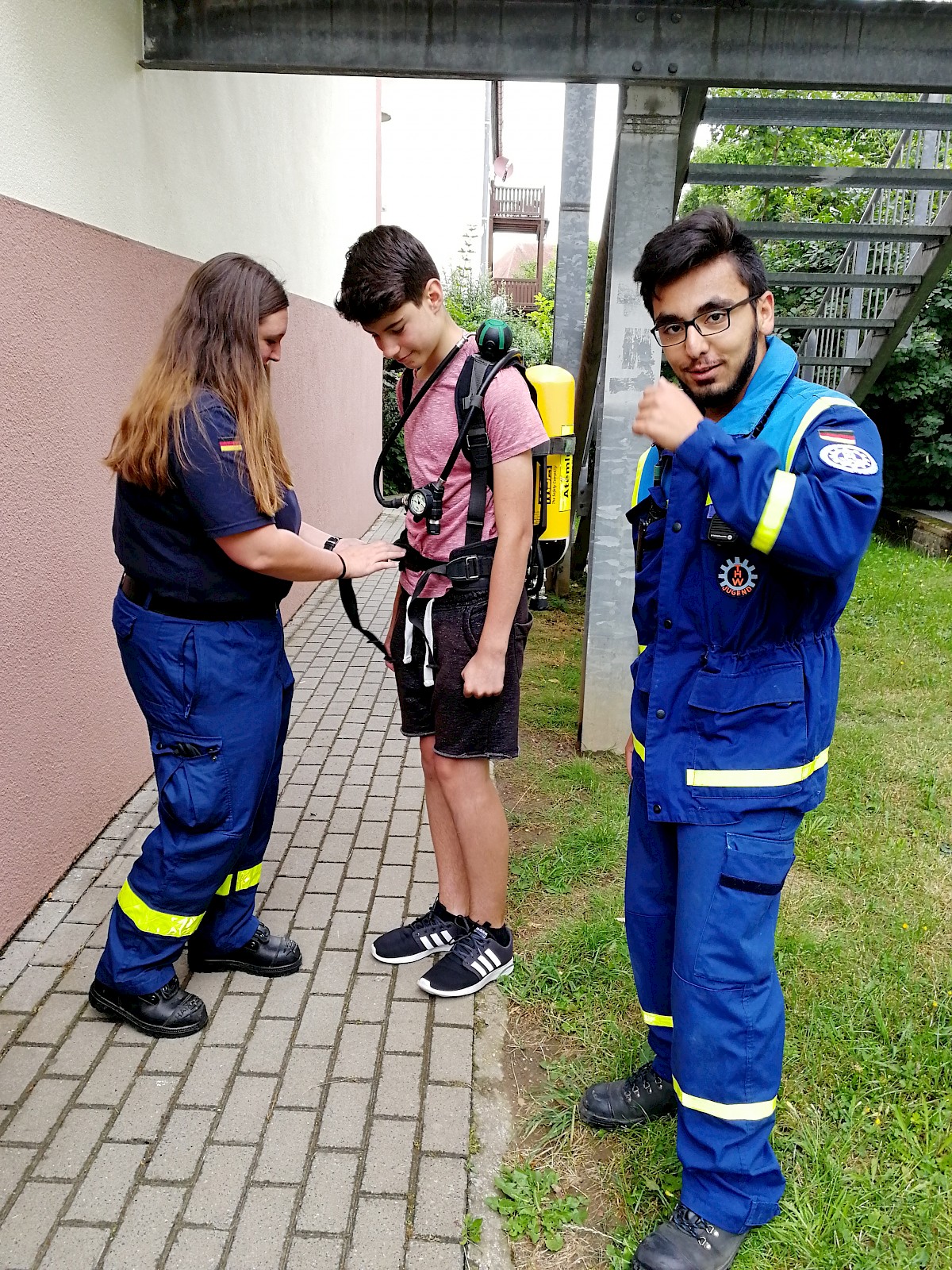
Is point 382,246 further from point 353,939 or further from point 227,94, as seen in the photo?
point 227,94

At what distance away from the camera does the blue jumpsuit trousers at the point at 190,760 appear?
8.66ft

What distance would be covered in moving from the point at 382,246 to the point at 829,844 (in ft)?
9.43

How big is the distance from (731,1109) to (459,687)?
4.16 ft

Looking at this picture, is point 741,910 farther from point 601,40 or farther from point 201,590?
point 601,40

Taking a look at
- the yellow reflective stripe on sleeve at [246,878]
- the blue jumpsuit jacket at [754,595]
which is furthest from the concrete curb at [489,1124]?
the blue jumpsuit jacket at [754,595]

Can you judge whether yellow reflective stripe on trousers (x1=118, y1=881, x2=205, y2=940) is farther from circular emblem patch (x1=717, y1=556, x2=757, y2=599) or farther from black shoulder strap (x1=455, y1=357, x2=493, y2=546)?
circular emblem patch (x1=717, y1=556, x2=757, y2=599)

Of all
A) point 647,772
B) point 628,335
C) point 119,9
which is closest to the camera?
point 647,772

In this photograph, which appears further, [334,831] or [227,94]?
[227,94]

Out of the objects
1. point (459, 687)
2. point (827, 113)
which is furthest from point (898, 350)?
point (459, 687)

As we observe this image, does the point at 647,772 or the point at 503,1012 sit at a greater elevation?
the point at 647,772

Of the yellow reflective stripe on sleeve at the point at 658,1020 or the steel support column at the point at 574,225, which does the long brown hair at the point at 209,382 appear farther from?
the steel support column at the point at 574,225

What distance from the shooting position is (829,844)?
3994mm

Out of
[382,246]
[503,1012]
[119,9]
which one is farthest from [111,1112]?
[119,9]

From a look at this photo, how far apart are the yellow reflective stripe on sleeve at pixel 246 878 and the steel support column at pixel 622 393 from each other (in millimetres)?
2144
